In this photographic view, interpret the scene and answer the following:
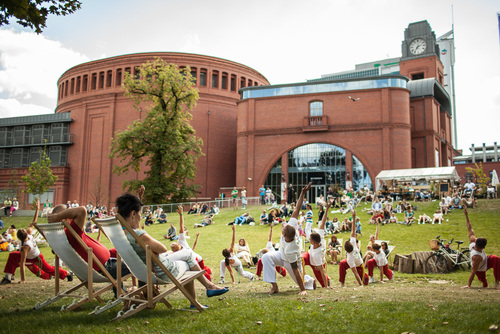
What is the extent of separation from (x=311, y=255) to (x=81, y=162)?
156 feet

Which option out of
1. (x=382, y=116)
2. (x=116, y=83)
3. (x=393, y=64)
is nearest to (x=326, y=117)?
(x=382, y=116)

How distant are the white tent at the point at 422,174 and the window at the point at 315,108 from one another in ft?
32.7

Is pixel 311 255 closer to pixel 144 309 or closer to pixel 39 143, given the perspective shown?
pixel 144 309

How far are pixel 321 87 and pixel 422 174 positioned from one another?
14532 millimetres

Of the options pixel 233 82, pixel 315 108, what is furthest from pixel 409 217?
pixel 233 82

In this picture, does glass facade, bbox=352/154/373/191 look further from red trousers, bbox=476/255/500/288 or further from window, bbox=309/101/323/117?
red trousers, bbox=476/255/500/288

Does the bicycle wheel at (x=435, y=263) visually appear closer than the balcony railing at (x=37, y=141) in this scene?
Yes

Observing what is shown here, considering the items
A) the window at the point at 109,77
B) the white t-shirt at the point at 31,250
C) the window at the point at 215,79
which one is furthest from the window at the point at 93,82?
the white t-shirt at the point at 31,250

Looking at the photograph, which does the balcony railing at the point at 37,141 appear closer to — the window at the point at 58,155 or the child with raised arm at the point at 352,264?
the window at the point at 58,155

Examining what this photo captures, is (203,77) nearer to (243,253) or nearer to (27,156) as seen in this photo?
(27,156)

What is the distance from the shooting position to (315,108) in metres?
42.9

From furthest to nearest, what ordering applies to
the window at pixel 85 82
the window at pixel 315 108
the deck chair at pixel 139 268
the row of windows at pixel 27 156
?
the window at pixel 85 82
the row of windows at pixel 27 156
the window at pixel 315 108
the deck chair at pixel 139 268

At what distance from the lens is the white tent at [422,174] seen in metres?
33.2

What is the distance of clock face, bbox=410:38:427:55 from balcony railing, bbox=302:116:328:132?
80.9 ft
